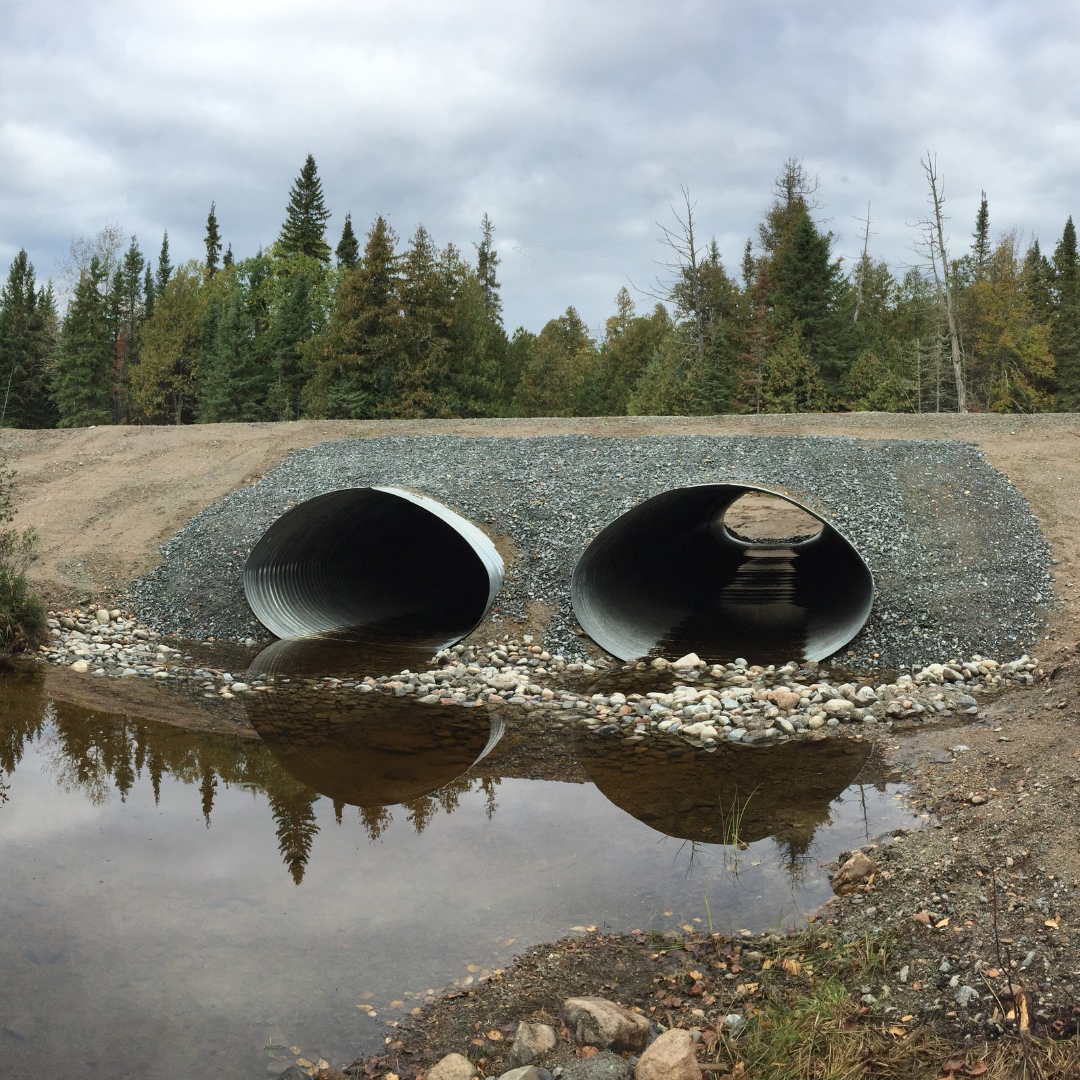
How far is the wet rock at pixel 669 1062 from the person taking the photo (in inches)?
141

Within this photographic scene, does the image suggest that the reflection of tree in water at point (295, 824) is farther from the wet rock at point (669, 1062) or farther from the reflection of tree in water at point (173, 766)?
the wet rock at point (669, 1062)

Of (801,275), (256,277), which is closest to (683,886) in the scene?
(801,275)

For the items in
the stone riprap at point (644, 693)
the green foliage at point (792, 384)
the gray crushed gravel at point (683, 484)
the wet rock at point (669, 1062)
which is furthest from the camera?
the green foliage at point (792, 384)

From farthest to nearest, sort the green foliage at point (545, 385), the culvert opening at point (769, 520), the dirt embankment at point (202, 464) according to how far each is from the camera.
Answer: the green foliage at point (545, 385) < the culvert opening at point (769, 520) < the dirt embankment at point (202, 464)

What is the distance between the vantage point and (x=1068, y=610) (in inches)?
473

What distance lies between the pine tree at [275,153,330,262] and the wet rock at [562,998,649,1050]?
188 ft

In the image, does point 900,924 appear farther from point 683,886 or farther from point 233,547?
point 233,547

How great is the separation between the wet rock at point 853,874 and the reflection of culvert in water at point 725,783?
1.81 ft

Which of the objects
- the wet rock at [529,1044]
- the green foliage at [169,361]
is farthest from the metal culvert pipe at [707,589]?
the green foliage at [169,361]

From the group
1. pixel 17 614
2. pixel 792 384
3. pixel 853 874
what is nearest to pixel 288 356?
pixel 792 384

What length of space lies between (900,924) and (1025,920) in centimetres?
58

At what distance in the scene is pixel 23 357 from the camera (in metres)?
50.2

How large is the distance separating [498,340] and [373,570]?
100 ft

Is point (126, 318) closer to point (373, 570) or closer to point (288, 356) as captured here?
point (288, 356)
